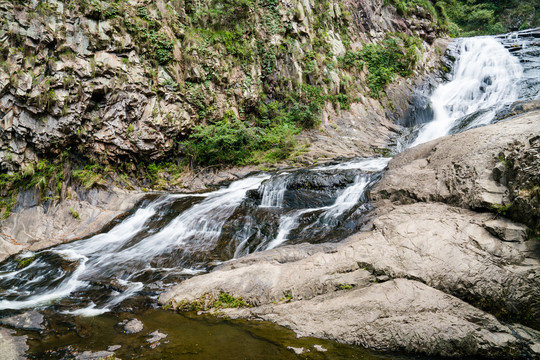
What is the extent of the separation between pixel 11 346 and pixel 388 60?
2096 cm

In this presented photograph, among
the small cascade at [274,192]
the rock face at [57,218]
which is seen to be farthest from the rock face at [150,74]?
the small cascade at [274,192]

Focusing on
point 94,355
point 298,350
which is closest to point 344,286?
point 298,350

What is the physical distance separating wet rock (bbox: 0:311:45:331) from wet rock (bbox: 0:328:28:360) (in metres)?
0.17

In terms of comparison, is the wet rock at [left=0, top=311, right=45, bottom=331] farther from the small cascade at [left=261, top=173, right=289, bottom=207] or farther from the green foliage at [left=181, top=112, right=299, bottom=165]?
the green foliage at [left=181, top=112, right=299, bottom=165]

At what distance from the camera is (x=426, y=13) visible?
21875 mm

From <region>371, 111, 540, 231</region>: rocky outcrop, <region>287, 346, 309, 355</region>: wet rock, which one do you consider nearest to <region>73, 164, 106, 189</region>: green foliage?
<region>371, 111, 540, 231</region>: rocky outcrop

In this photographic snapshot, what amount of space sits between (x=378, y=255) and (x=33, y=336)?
4.79 metres

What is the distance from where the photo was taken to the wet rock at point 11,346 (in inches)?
135

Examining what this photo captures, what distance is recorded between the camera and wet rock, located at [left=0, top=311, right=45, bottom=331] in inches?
166

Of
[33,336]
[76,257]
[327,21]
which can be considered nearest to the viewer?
[33,336]

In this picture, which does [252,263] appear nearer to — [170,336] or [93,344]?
[170,336]

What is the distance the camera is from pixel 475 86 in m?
16.8

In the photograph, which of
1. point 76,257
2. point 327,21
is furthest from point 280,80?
point 76,257

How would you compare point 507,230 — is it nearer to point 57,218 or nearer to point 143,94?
point 57,218
